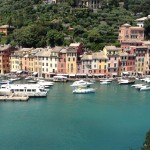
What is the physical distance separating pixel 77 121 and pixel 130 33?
24711mm

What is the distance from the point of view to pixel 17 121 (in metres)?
28.2

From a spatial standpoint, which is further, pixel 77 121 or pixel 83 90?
pixel 83 90

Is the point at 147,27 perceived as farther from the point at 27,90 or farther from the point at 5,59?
the point at 27,90

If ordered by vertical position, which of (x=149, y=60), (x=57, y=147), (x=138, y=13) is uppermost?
(x=138, y=13)

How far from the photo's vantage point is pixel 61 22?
53406mm

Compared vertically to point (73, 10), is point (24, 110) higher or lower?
lower

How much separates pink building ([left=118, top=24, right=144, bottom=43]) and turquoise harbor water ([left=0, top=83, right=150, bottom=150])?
1406cm

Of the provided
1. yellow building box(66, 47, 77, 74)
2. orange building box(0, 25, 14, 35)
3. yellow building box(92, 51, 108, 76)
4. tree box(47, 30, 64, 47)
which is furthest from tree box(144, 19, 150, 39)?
orange building box(0, 25, 14, 35)

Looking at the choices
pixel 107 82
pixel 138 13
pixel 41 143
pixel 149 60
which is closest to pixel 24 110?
pixel 41 143

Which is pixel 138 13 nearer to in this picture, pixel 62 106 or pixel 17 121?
pixel 62 106

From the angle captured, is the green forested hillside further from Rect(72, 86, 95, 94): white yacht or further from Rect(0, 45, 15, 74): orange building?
Rect(72, 86, 95, 94): white yacht

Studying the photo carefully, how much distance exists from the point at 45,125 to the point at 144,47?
20.2 m

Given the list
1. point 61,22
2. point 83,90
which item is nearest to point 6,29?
point 61,22

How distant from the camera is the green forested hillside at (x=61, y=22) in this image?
4984 cm
